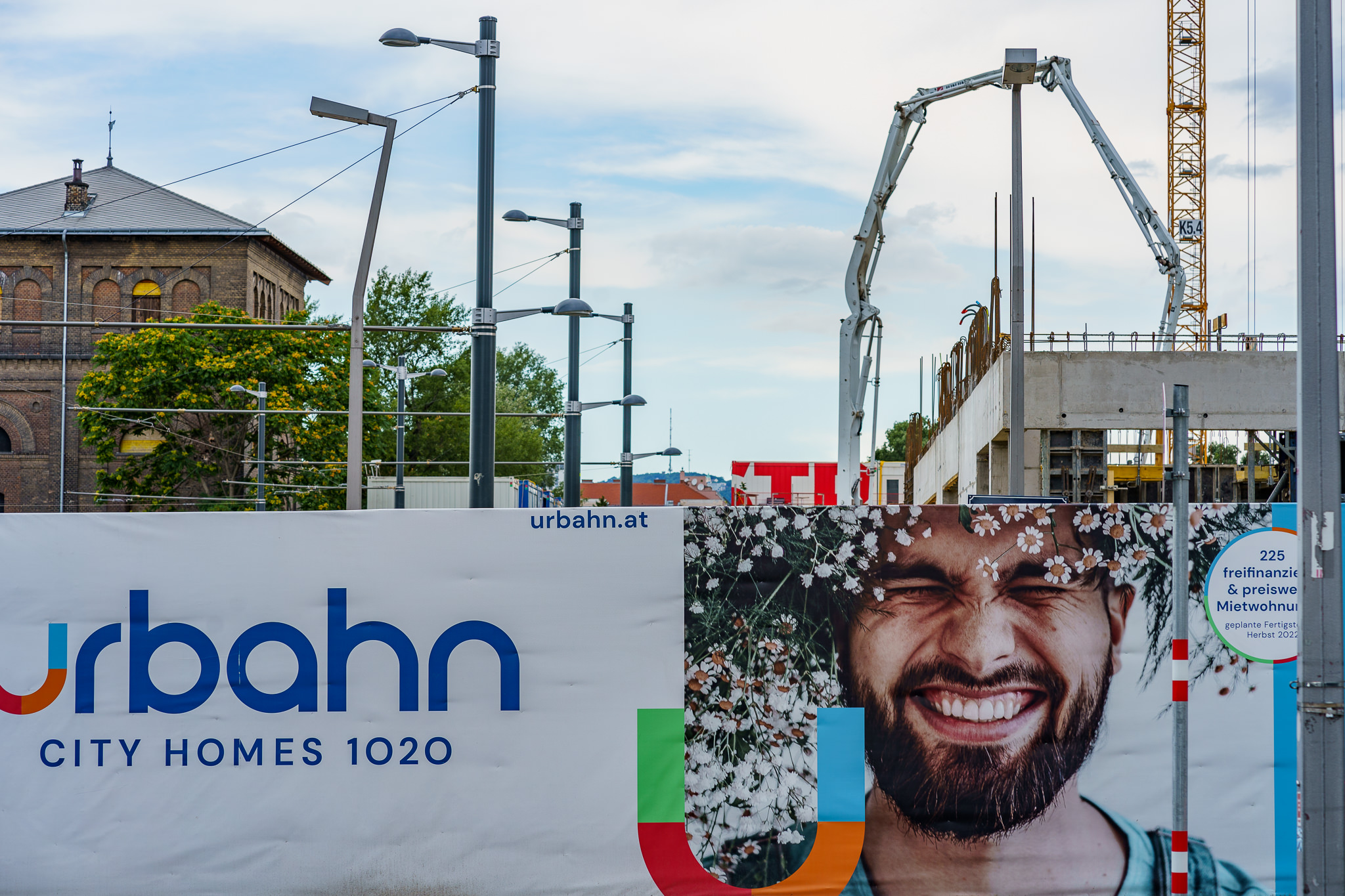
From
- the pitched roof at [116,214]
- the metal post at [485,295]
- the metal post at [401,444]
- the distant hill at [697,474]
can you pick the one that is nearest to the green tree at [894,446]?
the distant hill at [697,474]

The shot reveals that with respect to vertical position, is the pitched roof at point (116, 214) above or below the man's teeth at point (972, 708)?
above

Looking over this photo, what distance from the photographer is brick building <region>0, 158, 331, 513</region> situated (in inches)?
2618

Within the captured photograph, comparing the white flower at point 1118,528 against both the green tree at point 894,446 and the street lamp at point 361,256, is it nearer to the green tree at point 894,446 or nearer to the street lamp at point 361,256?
the street lamp at point 361,256

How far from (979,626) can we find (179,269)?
68174 mm

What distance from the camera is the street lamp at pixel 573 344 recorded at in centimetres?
2502

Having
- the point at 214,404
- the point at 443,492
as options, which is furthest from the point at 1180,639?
the point at 214,404

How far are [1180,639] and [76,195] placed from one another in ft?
242

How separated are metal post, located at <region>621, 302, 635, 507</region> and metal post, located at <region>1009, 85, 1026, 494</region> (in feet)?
46.6

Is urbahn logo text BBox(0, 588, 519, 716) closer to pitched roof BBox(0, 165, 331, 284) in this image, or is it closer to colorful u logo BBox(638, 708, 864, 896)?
colorful u logo BBox(638, 708, 864, 896)

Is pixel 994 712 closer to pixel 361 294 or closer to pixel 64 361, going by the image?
pixel 361 294

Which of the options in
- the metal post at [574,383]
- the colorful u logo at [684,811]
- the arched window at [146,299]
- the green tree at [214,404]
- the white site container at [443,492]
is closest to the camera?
the colorful u logo at [684,811]

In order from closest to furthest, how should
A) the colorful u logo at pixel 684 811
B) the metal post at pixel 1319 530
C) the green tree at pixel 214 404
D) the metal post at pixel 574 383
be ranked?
the metal post at pixel 1319 530
the colorful u logo at pixel 684 811
the metal post at pixel 574 383
the green tree at pixel 214 404

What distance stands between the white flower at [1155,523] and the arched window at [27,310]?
69.2 m

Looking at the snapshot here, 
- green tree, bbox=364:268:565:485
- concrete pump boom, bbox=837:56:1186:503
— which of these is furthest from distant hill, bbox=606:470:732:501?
concrete pump boom, bbox=837:56:1186:503
